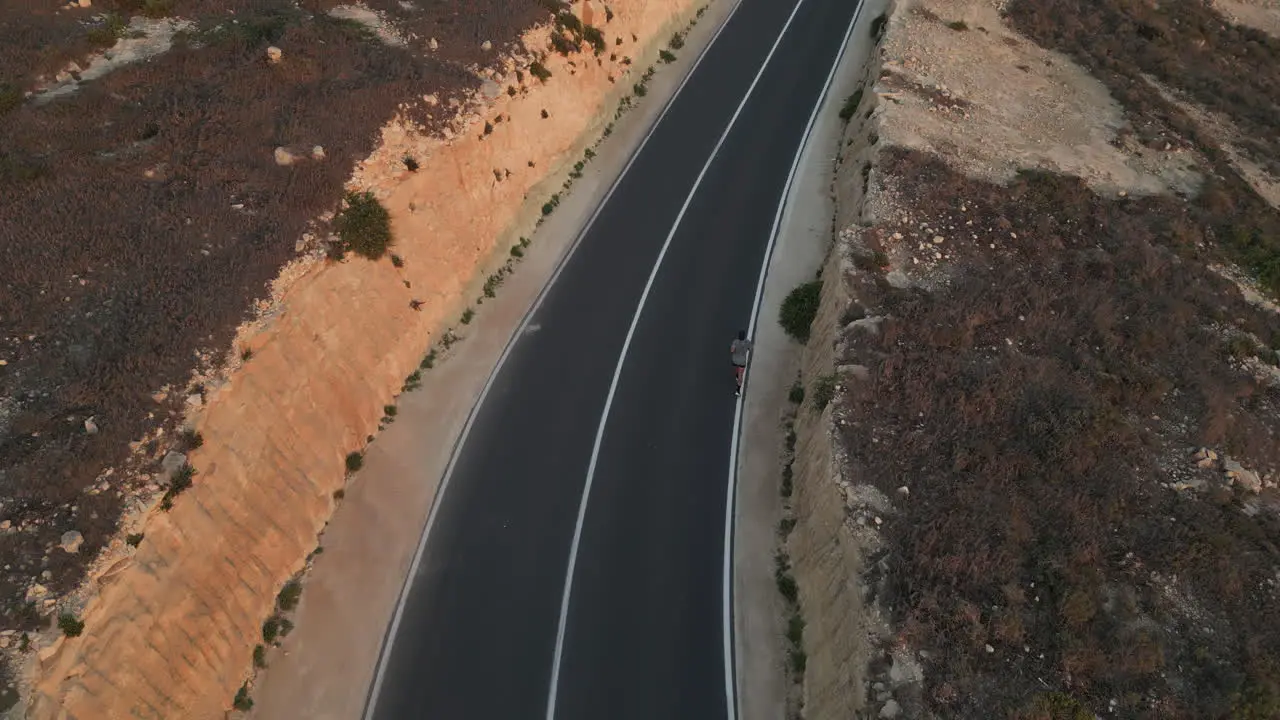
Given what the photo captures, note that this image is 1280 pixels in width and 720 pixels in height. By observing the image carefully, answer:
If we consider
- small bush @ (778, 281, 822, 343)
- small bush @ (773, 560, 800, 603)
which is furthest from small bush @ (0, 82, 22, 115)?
small bush @ (773, 560, 800, 603)

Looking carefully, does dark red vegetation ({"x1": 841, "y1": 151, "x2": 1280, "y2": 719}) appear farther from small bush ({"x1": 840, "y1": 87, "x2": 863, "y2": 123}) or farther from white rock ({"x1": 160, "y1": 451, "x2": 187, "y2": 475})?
white rock ({"x1": 160, "y1": 451, "x2": 187, "y2": 475})

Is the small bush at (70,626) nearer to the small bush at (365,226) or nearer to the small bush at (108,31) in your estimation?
the small bush at (365,226)

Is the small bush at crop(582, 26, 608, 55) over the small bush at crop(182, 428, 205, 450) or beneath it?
over

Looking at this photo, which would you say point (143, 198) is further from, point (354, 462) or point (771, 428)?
point (771, 428)

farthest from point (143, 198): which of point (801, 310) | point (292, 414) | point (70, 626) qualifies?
point (801, 310)

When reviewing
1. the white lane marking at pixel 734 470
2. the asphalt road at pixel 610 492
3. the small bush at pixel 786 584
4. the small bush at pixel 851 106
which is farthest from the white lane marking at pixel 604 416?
the small bush at pixel 851 106

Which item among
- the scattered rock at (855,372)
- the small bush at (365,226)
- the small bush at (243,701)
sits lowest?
the small bush at (243,701)
